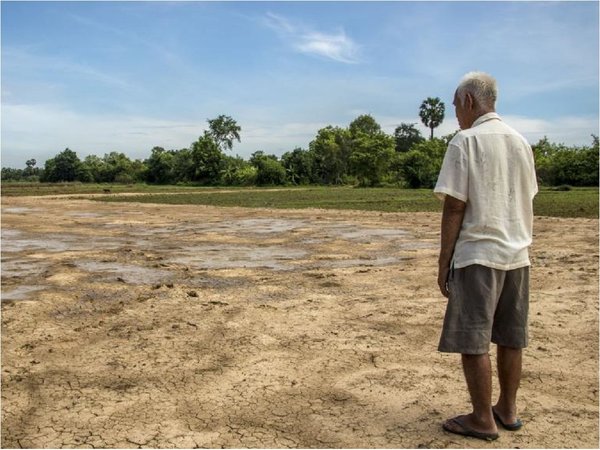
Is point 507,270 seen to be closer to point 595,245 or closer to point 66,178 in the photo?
point 595,245

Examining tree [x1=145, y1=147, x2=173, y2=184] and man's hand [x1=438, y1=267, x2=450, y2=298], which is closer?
man's hand [x1=438, y1=267, x2=450, y2=298]

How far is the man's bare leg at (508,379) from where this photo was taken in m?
3.01

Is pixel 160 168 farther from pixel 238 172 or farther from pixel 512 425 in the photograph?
pixel 512 425

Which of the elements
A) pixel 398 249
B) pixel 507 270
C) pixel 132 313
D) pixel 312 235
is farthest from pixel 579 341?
pixel 312 235

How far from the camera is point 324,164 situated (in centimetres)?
6519

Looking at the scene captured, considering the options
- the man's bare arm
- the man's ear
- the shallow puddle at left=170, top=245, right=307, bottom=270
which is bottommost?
the shallow puddle at left=170, top=245, right=307, bottom=270

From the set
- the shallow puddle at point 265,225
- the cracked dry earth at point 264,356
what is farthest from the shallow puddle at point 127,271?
the shallow puddle at point 265,225

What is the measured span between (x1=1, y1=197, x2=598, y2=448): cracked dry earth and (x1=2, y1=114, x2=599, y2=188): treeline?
41.7 meters

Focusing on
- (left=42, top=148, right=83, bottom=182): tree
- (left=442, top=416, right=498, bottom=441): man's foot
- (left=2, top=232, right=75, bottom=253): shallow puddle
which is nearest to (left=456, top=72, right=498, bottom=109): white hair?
(left=442, top=416, right=498, bottom=441): man's foot

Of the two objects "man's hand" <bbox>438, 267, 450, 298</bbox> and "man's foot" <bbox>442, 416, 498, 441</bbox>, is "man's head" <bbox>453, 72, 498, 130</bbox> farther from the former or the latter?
"man's foot" <bbox>442, 416, 498, 441</bbox>

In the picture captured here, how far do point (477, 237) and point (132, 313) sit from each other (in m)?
3.89

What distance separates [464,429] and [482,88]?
1.73m

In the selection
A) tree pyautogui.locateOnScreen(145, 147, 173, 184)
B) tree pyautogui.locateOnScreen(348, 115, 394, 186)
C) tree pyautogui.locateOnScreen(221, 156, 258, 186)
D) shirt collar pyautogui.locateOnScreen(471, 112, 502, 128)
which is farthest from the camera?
tree pyautogui.locateOnScreen(145, 147, 173, 184)

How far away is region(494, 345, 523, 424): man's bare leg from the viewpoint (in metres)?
3.01
